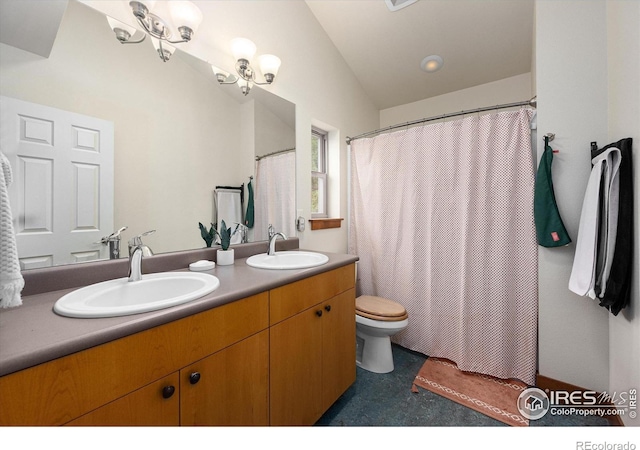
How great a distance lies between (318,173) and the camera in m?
2.32

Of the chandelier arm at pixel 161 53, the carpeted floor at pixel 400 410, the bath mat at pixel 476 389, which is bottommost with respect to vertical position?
the carpeted floor at pixel 400 410

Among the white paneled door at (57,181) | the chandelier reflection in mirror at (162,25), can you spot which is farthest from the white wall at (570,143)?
the white paneled door at (57,181)

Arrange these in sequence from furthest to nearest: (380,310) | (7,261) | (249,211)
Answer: (380,310) < (249,211) < (7,261)

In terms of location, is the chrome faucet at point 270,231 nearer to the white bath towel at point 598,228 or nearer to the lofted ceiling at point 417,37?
the lofted ceiling at point 417,37

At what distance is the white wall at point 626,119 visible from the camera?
1.03 meters

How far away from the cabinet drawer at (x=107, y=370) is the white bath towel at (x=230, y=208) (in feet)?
2.39

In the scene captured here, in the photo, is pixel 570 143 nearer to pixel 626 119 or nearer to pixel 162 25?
pixel 626 119

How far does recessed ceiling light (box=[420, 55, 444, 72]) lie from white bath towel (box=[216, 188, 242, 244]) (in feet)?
6.82

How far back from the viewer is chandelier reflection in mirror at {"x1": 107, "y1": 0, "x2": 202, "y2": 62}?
1110 millimetres

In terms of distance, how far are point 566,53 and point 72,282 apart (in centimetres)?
263

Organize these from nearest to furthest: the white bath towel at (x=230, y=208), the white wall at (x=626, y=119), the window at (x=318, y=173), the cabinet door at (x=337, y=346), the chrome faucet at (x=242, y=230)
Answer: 1. the white wall at (x=626, y=119)
2. the cabinet door at (x=337, y=346)
3. the white bath towel at (x=230, y=208)
4. the chrome faucet at (x=242, y=230)
5. the window at (x=318, y=173)

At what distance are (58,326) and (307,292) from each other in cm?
83

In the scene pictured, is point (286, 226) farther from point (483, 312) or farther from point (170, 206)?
point (483, 312)

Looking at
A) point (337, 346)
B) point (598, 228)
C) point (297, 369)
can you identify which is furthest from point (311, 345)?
point (598, 228)
